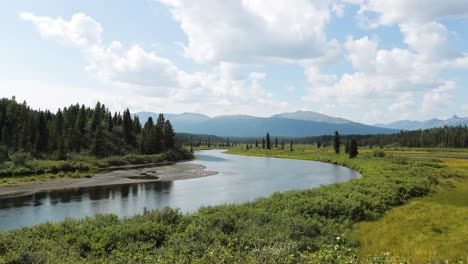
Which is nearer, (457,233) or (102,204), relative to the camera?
(457,233)

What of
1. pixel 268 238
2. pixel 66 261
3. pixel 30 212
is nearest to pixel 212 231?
pixel 268 238

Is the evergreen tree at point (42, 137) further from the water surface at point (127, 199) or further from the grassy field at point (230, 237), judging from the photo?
the grassy field at point (230, 237)

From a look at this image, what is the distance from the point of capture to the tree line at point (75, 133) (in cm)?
9154

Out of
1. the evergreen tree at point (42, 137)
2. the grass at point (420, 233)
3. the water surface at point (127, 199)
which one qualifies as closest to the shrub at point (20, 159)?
the evergreen tree at point (42, 137)

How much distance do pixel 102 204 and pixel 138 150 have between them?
8304cm

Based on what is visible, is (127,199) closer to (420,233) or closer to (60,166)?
(420,233)

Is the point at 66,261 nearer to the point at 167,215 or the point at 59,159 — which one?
the point at 167,215

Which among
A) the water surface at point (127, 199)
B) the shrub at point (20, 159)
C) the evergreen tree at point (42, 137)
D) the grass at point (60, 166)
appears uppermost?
the evergreen tree at point (42, 137)

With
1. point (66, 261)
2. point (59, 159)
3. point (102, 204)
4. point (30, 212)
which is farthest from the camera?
point (59, 159)

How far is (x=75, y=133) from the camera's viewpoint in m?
106

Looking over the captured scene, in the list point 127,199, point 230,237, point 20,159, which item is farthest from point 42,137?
point 230,237

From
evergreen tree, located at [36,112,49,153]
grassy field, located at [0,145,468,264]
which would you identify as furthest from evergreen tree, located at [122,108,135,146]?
grassy field, located at [0,145,468,264]

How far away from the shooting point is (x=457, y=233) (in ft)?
79.6

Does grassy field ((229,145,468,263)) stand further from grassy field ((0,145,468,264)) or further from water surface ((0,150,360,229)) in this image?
water surface ((0,150,360,229))
